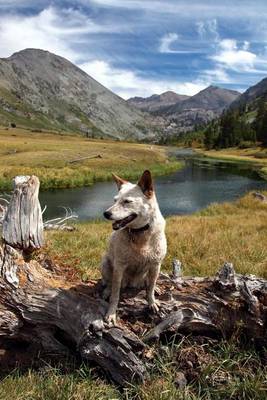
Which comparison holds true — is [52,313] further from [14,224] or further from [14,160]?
[14,160]

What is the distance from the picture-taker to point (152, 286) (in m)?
7.18

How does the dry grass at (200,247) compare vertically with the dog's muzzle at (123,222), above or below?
below

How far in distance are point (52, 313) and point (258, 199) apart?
29127 mm

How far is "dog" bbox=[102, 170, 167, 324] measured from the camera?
21.7 ft

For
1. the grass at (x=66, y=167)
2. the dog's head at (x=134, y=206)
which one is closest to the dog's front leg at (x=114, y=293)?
the dog's head at (x=134, y=206)

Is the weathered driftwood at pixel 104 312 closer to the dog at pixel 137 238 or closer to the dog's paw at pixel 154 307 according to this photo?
the dog's paw at pixel 154 307

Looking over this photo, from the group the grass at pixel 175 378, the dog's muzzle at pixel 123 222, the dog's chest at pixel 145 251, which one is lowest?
the grass at pixel 175 378

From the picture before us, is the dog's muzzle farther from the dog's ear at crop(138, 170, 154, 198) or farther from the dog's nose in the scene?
the dog's ear at crop(138, 170, 154, 198)

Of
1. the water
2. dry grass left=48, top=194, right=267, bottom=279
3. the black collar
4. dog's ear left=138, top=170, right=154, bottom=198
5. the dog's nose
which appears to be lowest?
the water

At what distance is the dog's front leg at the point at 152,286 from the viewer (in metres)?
7.06

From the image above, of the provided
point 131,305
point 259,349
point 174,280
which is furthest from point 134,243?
point 259,349

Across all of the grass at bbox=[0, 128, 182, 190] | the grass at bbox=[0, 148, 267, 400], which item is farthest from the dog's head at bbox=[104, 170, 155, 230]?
the grass at bbox=[0, 128, 182, 190]

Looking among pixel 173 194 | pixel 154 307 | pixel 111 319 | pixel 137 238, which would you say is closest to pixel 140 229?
pixel 137 238

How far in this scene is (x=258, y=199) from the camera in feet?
112
